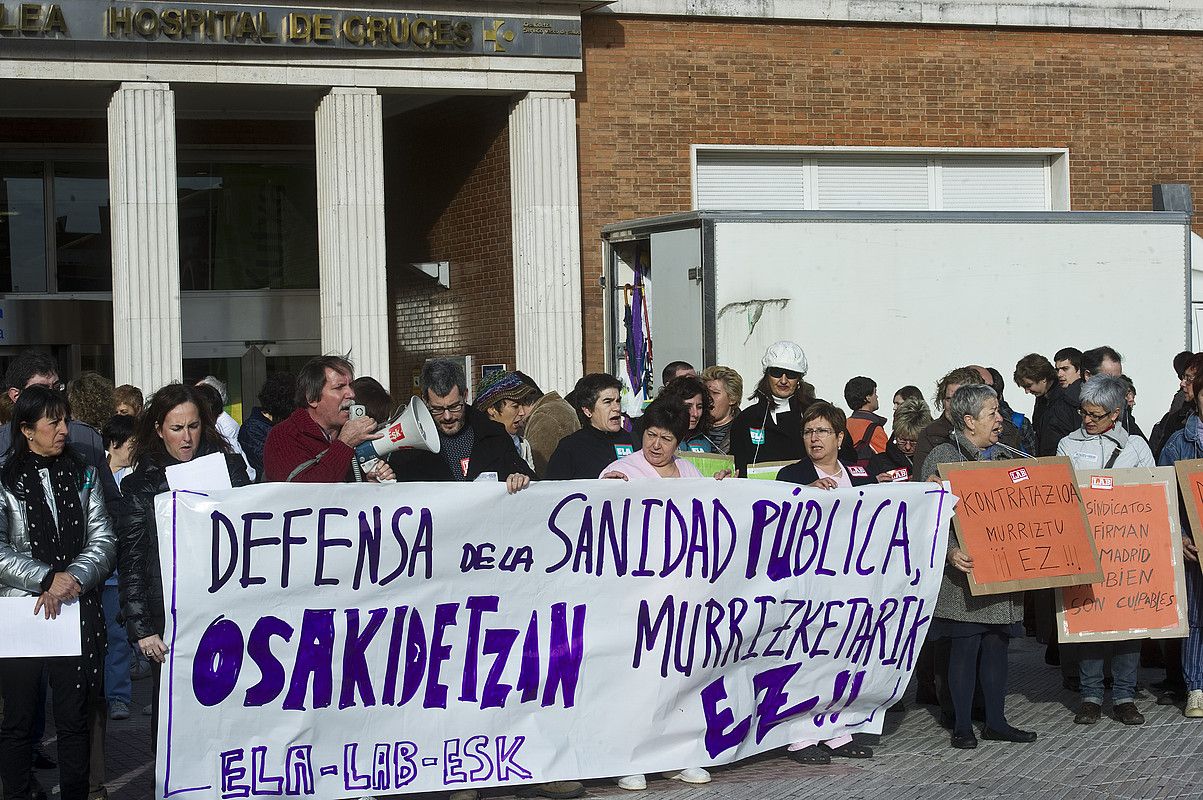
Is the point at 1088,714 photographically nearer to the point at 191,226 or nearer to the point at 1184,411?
the point at 1184,411

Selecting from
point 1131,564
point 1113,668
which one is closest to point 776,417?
point 1131,564

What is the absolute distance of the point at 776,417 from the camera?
9.16m

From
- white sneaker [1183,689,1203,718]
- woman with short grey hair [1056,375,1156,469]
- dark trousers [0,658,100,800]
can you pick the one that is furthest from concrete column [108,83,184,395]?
white sneaker [1183,689,1203,718]

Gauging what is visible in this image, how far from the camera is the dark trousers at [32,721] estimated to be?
232 inches

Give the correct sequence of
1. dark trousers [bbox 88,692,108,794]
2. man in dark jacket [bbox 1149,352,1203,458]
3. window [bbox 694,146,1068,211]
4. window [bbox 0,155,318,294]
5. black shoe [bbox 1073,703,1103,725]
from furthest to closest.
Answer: window [bbox 0,155,318,294], window [bbox 694,146,1068,211], man in dark jacket [bbox 1149,352,1203,458], black shoe [bbox 1073,703,1103,725], dark trousers [bbox 88,692,108,794]

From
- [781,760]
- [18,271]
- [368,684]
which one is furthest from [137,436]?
[18,271]

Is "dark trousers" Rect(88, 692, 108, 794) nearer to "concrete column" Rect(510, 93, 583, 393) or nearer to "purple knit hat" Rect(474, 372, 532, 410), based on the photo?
"purple knit hat" Rect(474, 372, 532, 410)

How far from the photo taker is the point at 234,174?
20.0 m

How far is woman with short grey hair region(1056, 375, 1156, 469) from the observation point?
8.13m

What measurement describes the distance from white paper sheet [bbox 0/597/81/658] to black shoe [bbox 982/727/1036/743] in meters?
4.47

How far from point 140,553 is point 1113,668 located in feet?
16.8

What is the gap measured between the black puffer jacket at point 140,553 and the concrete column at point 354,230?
993 centimetres

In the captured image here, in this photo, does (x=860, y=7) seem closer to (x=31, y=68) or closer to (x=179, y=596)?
(x=31, y=68)

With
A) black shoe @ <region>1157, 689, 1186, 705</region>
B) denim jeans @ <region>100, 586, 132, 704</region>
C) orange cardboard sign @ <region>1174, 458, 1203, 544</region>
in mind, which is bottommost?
black shoe @ <region>1157, 689, 1186, 705</region>
